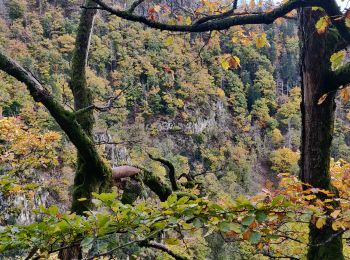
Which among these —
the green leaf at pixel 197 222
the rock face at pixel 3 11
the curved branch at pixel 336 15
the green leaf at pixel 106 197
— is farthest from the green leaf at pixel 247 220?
the rock face at pixel 3 11

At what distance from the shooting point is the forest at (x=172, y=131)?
1.59m

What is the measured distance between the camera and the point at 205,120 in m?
59.7

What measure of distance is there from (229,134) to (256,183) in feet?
36.4

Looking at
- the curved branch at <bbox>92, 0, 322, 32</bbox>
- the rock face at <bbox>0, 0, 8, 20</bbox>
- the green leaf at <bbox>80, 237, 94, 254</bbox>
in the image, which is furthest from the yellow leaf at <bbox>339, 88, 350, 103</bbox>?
the rock face at <bbox>0, 0, 8, 20</bbox>

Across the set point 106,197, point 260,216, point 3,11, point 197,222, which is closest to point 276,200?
point 260,216

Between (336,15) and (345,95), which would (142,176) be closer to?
(345,95)

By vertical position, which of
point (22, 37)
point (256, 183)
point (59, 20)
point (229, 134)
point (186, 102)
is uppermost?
point (59, 20)

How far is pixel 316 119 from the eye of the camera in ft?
10.3

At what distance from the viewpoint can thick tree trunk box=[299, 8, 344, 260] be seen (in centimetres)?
303

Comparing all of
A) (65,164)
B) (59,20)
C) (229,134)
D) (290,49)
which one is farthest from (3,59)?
(290,49)

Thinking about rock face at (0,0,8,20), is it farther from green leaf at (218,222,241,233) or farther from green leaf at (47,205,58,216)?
green leaf at (218,222,241,233)

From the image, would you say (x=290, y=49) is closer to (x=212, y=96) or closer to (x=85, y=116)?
(x=212, y=96)

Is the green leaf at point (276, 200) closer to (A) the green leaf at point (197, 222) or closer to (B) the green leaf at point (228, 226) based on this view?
(B) the green leaf at point (228, 226)

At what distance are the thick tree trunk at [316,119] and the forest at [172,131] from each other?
0.04ft
